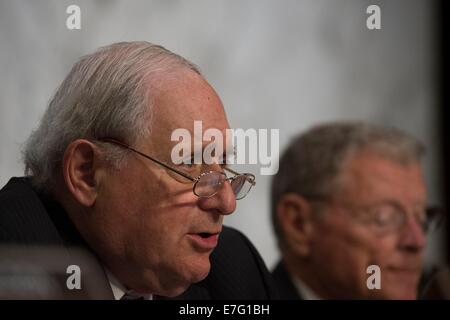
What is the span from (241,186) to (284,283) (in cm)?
31

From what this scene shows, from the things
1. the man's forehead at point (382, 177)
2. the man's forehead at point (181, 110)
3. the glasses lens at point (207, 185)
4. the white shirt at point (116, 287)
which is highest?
the man's forehead at point (181, 110)

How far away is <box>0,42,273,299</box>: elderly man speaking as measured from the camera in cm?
150

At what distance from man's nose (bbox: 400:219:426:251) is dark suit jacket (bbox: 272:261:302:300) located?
0.27m

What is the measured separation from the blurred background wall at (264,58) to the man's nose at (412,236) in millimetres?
41

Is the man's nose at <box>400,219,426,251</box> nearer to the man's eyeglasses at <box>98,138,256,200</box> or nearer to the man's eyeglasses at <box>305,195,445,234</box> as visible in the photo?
the man's eyeglasses at <box>305,195,445,234</box>

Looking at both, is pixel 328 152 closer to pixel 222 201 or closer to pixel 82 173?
pixel 222 201

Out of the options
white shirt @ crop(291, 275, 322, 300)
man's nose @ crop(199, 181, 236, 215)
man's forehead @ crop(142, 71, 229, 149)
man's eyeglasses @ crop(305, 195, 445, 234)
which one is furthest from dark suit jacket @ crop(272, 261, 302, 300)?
man's forehead @ crop(142, 71, 229, 149)

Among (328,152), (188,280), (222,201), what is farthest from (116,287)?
(328,152)

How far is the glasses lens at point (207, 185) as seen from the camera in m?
1.54

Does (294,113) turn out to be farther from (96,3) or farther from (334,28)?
(96,3)

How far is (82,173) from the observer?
1.53 metres

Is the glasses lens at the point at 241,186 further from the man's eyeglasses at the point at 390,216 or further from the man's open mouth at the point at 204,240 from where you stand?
the man's eyeglasses at the point at 390,216

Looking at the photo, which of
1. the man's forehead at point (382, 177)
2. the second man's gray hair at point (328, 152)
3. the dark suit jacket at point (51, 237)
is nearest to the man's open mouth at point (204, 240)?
the dark suit jacket at point (51, 237)
